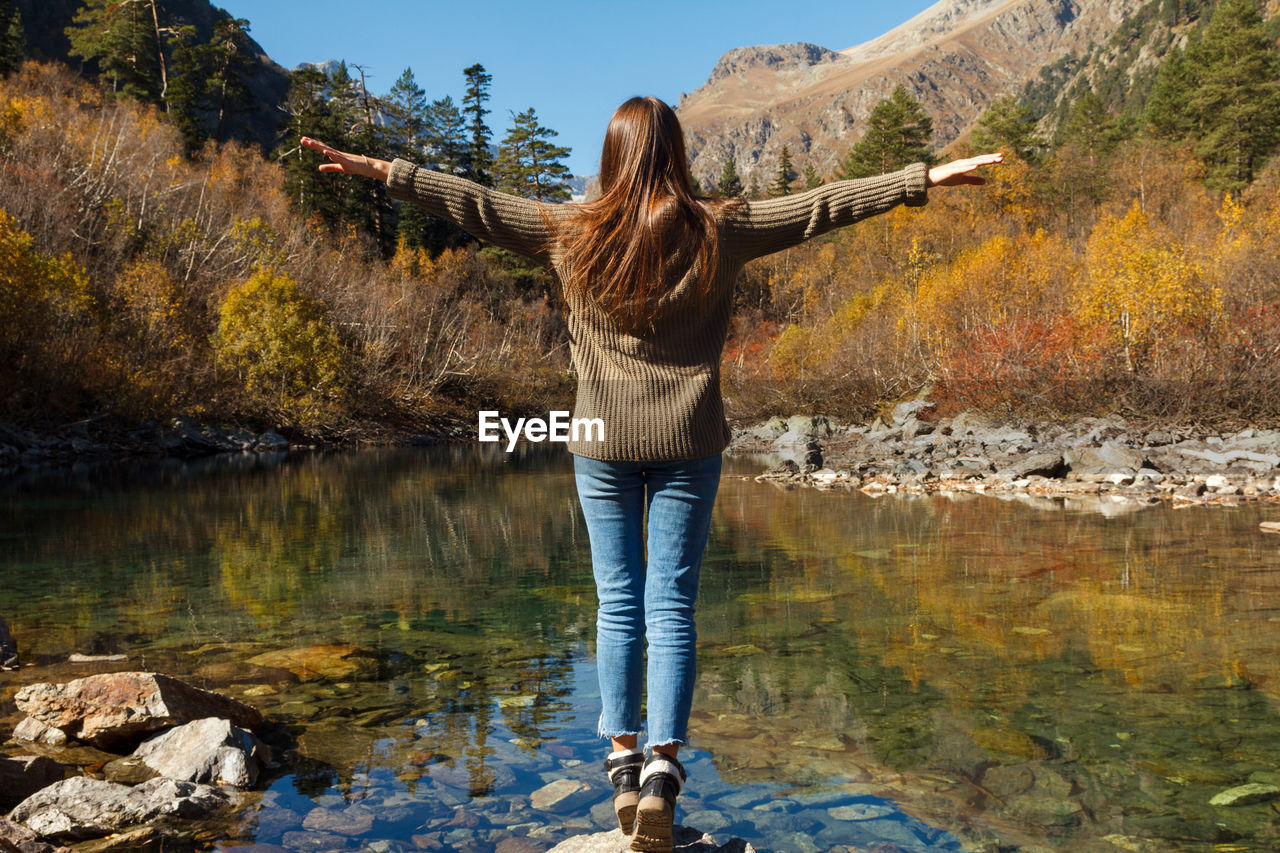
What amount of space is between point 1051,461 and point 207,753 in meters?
13.3

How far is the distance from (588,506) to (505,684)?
2.24 m

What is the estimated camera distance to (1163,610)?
5492mm

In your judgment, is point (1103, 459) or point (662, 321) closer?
point (662, 321)

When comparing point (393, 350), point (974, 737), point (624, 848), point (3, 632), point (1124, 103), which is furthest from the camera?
point (1124, 103)

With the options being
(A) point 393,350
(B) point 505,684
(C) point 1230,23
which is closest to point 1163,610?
(B) point 505,684

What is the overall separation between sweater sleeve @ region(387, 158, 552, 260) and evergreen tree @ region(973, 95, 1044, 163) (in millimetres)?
56801

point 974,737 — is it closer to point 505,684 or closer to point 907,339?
point 505,684

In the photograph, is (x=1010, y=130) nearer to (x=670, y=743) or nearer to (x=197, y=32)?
(x=670, y=743)

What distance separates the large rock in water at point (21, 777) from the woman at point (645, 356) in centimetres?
202

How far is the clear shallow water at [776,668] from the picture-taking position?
2918 millimetres

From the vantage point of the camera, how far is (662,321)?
8.11 ft

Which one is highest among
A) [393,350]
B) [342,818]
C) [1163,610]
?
[393,350]

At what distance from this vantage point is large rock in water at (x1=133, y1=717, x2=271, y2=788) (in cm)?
320

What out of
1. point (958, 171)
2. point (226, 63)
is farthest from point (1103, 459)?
point (226, 63)
